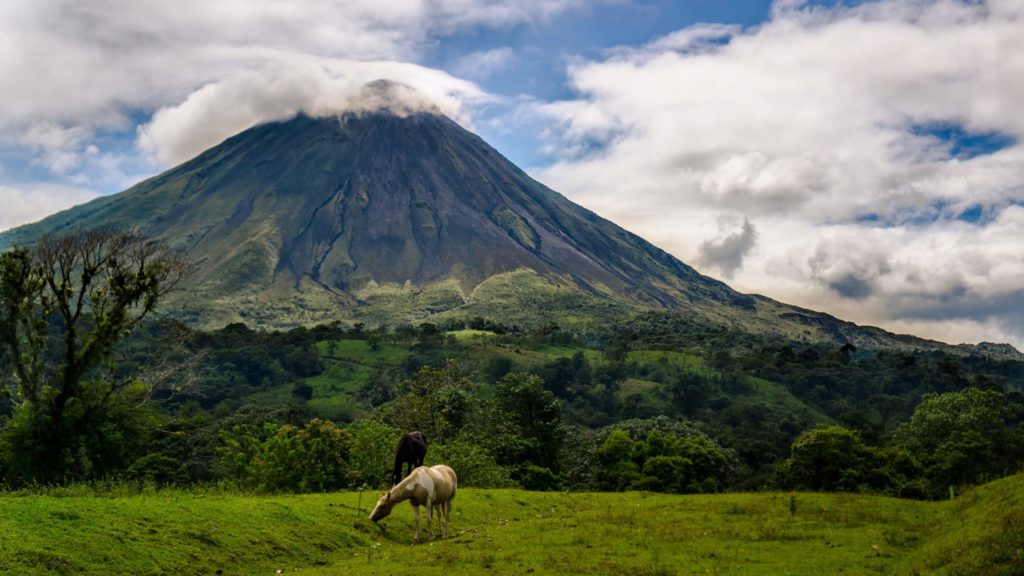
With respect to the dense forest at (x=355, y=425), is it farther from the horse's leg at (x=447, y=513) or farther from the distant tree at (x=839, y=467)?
the horse's leg at (x=447, y=513)

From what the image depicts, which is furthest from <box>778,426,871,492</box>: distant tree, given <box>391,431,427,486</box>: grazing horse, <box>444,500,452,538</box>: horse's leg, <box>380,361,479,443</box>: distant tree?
<box>444,500,452,538</box>: horse's leg

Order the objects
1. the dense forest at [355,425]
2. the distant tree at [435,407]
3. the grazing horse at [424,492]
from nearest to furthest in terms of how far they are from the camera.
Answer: the grazing horse at [424,492]
the dense forest at [355,425]
the distant tree at [435,407]

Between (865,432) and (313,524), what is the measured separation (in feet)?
226

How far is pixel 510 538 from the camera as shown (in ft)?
57.2

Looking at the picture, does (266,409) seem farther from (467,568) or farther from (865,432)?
(467,568)

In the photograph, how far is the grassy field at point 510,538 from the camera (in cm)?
1303

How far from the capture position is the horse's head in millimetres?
18328

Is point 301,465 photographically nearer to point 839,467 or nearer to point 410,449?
point 410,449

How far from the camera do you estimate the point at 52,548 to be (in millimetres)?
12867

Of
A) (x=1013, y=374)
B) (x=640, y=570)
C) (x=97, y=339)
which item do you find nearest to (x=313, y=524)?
(x=640, y=570)

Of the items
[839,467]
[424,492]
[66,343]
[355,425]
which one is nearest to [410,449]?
[424,492]

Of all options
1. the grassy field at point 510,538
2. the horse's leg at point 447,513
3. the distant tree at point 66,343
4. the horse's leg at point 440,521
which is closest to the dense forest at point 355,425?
the distant tree at point 66,343

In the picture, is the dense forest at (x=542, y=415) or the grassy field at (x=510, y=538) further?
the dense forest at (x=542, y=415)

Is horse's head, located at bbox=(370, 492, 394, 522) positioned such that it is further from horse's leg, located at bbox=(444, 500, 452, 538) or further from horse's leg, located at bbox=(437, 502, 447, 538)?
horse's leg, located at bbox=(444, 500, 452, 538)
